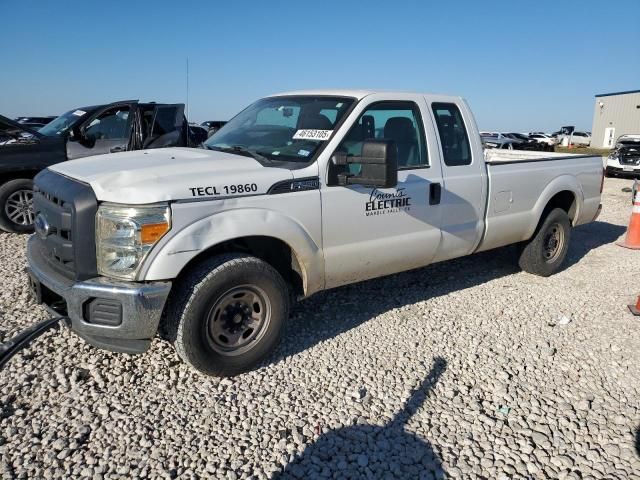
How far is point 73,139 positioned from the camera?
288 inches

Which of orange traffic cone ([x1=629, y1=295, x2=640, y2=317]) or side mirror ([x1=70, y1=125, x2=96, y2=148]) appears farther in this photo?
side mirror ([x1=70, y1=125, x2=96, y2=148])

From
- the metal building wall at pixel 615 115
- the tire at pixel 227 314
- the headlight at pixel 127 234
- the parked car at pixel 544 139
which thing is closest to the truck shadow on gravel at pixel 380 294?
the tire at pixel 227 314

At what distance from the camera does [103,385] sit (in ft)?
10.8

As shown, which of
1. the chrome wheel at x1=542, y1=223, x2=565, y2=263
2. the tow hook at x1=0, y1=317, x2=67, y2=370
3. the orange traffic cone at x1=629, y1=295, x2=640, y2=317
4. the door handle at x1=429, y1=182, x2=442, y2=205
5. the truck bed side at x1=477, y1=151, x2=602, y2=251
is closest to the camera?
the tow hook at x1=0, y1=317, x2=67, y2=370

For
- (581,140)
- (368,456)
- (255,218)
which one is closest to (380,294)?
(255,218)

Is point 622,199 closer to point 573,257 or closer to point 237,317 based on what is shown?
point 573,257

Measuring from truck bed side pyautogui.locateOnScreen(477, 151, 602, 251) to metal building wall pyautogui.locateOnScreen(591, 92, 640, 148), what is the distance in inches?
1660

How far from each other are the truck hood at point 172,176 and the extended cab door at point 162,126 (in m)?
4.11

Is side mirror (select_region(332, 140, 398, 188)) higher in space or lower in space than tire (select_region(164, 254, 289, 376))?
higher

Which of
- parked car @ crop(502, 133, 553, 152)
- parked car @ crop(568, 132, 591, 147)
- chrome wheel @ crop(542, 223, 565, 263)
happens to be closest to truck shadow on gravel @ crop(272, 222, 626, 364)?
chrome wheel @ crop(542, 223, 565, 263)

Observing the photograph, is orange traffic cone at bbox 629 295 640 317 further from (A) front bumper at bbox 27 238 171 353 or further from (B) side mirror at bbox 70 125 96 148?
(B) side mirror at bbox 70 125 96 148

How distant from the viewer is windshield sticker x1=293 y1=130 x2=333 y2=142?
372cm

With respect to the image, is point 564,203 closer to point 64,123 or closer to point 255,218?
point 255,218

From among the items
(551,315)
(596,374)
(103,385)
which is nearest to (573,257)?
(551,315)
